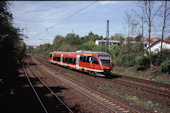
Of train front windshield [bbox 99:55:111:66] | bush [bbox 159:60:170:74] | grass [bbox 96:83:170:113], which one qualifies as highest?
train front windshield [bbox 99:55:111:66]

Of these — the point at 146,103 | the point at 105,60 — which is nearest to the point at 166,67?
the point at 105,60

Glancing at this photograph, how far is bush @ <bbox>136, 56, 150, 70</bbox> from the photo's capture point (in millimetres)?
19562

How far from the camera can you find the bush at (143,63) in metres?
19.6

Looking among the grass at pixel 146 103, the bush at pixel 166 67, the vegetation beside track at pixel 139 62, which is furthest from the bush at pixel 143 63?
the grass at pixel 146 103

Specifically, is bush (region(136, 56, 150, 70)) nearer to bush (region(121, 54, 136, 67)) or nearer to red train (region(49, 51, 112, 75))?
bush (region(121, 54, 136, 67))

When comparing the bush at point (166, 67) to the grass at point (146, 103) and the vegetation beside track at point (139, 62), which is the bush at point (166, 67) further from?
the grass at point (146, 103)

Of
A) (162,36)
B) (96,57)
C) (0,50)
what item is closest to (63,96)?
(0,50)

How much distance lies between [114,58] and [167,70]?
1034 centimetres

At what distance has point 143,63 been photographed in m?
19.8

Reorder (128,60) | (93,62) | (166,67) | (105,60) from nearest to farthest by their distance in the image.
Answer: (105,60)
(93,62)
(166,67)
(128,60)

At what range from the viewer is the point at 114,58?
84.6ft

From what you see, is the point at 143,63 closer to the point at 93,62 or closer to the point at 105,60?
the point at 105,60

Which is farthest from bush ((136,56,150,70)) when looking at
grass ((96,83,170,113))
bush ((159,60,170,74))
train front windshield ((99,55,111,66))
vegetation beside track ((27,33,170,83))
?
grass ((96,83,170,113))

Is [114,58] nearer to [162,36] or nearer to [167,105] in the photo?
[162,36]
